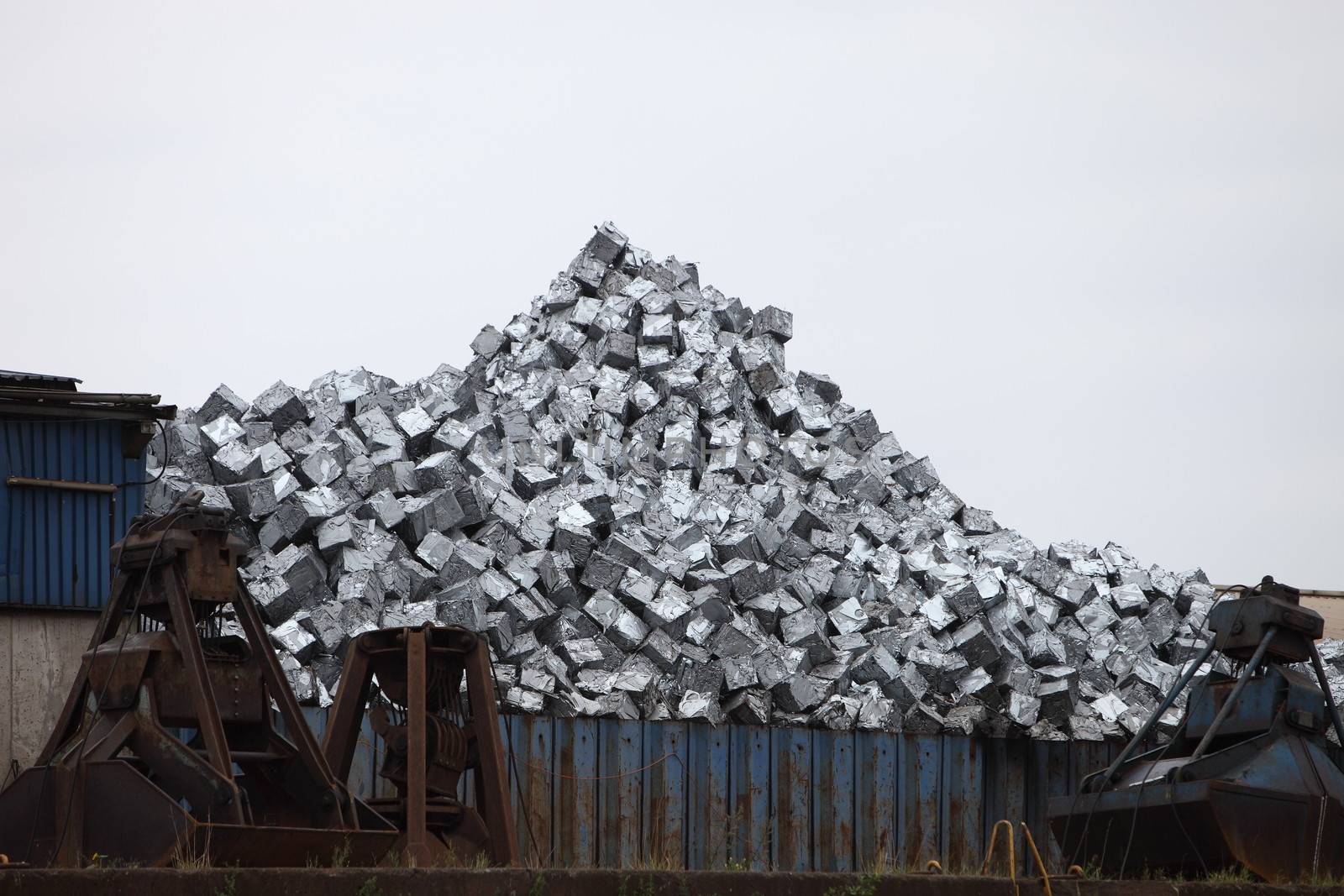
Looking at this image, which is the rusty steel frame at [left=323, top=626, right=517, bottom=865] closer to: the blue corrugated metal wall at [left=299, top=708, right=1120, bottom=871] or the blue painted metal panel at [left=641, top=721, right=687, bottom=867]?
the blue corrugated metal wall at [left=299, top=708, right=1120, bottom=871]

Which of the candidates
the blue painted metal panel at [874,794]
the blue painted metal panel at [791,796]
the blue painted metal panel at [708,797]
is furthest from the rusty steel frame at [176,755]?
the blue painted metal panel at [874,794]

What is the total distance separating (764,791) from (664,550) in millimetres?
3855

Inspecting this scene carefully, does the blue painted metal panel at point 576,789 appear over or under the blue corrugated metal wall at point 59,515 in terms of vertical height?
under

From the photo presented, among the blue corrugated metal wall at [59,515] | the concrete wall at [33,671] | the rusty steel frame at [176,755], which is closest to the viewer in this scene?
the rusty steel frame at [176,755]

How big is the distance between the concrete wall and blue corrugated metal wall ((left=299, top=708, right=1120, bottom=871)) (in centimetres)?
200

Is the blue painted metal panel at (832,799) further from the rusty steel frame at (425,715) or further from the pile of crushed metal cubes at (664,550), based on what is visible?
the rusty steel frame at (425,715)

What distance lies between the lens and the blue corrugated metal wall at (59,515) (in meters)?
12.7

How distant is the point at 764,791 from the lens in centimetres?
1377

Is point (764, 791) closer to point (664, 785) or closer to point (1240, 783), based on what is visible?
point (664, 785)

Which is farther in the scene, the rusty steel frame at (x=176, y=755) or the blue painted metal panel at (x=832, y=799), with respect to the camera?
the blue painted metal panel at (x=832, y=799)

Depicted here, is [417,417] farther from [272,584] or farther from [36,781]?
[36,781]

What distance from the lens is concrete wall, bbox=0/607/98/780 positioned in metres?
12.4

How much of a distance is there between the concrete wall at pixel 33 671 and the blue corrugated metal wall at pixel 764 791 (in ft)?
6.55

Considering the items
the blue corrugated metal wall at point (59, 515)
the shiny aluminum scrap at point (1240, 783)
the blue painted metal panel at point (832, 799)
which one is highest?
the blue corrugated metal wall at point (59, 515)
